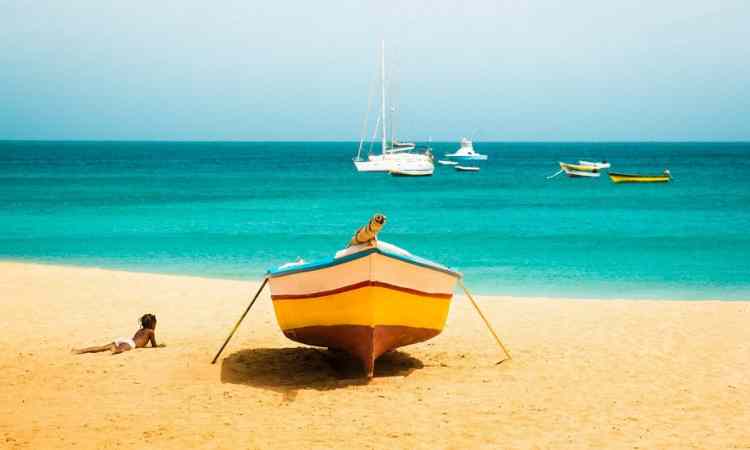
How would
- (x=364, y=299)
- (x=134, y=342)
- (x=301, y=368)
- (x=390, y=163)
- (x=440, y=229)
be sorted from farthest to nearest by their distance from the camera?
(x=390, y=163), (x=440, y=229), (x=134, y=342), (x=301, y=368), (x=364, y=299)

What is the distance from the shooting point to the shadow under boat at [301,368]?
898 cm

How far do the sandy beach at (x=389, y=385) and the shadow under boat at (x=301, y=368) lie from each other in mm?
26

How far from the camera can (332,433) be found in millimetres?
7055

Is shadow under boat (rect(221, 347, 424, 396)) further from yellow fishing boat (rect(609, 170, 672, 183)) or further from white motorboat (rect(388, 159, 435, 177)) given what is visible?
white motorboat (rect(388, 159, 435, 177))

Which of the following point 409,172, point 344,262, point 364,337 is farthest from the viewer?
point 409,172

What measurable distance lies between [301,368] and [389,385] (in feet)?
4.65

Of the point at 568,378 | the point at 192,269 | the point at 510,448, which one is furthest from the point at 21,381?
the point at 192,269

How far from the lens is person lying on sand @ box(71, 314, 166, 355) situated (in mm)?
10031

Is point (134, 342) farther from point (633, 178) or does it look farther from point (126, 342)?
point (633, 178)

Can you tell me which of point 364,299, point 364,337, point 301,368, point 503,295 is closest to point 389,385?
point 364,337

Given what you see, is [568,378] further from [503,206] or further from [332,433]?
[503,206]

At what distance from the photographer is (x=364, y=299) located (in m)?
8.51

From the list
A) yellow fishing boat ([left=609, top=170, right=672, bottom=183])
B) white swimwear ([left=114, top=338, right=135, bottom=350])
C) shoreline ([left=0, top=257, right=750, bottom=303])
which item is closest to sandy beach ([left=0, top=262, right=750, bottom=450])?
white swimwear ([left=114, top=338, right=135, bottom=350])

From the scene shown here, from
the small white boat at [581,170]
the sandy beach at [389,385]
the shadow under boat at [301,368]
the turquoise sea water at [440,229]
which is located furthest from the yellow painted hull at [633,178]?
the shadow under boat at [301,368]
